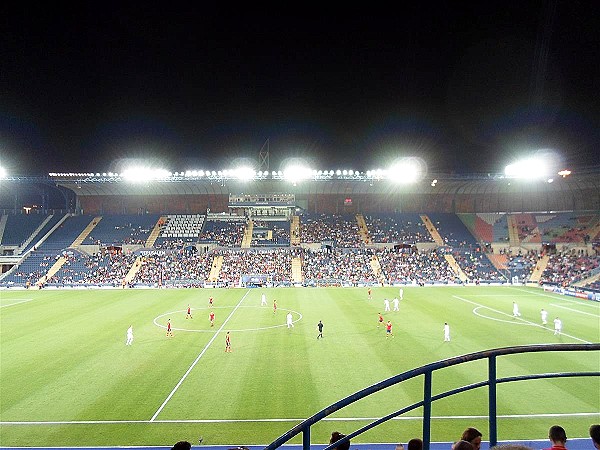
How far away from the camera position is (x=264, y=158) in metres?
62.4

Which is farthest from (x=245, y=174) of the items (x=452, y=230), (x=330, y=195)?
(x=452, y=230)

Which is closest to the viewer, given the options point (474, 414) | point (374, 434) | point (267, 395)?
point (374, 434)

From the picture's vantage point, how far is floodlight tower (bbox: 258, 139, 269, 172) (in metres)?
60.2

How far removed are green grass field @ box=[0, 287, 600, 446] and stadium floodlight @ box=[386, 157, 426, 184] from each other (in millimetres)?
26578

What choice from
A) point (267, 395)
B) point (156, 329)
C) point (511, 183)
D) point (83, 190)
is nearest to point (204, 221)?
point (83, 190)

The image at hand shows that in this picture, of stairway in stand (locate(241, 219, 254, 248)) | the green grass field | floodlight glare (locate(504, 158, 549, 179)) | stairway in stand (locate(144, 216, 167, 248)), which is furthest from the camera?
stairway in stand (locate(144, 216, 167, 248))

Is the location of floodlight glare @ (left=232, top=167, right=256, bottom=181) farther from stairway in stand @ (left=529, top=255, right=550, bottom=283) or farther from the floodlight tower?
stairway in stand @ (left=529, top=255, right=550, bottom=283)

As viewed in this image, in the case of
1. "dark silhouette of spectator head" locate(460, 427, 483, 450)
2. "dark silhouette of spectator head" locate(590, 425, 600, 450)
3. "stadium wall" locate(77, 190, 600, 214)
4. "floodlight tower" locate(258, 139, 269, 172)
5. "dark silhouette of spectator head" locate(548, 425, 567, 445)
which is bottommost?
"dark silhouette of spectator head" locate(460, 427, 483, 450)

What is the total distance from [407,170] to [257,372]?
44812 mm

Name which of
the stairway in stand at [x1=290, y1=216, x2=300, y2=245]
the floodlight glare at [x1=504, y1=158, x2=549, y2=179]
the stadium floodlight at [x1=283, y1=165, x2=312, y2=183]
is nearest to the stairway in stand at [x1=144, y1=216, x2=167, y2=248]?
the stairway in stand at [x1=290, y1=216, x2=300, y2=245]

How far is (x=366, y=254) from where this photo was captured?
197 ft

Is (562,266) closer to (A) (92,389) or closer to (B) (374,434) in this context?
(B) (374,434)

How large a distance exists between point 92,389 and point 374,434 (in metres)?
10.7

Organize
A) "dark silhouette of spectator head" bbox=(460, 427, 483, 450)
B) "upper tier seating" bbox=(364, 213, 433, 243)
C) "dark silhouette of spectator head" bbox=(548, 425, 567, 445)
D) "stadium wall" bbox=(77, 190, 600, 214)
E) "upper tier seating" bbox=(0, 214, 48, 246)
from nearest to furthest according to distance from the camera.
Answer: "dark silhouette of spectator head" bbox=(548, 425, 567, 445) → "dark silhouette of spectator head" bbox=(460, 427, 483, 450) → "upper tier seating" bbox=(0, 214, 48, 246) → "upper tier seating" bbox=(364, 213, 433, 243) → "stadium wall" bbox=(77, 190, 600, 214)
